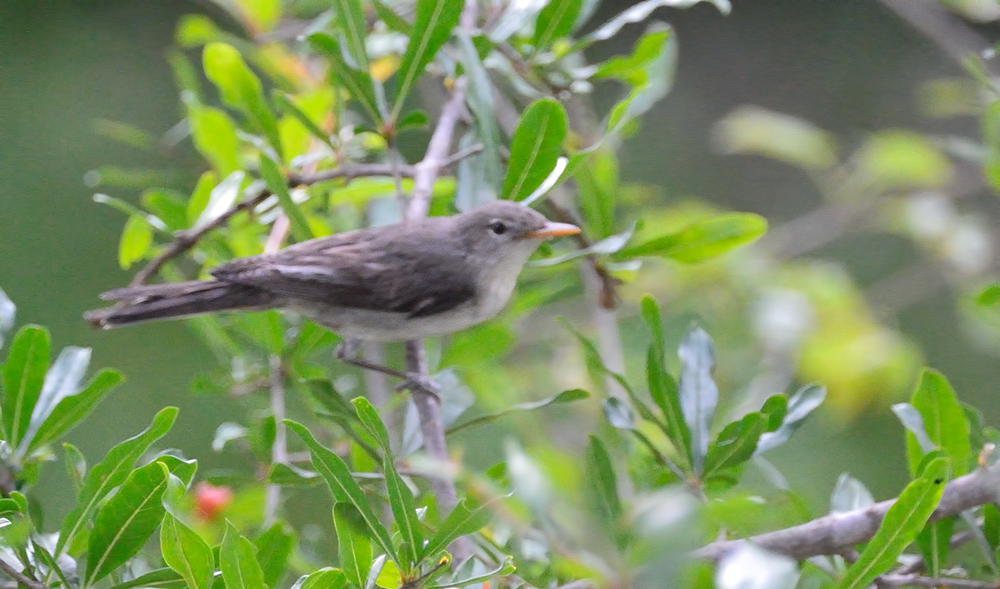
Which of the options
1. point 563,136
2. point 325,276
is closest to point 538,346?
point 325,276

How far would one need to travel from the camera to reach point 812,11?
5738mm

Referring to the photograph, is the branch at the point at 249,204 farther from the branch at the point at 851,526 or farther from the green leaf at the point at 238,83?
the branch at the point at 851,526

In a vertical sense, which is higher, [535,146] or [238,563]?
[535,146]

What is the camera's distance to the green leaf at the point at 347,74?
1.67m

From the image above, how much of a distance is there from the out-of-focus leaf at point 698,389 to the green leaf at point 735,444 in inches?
1.0

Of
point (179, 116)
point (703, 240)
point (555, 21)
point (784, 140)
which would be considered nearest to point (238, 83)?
point (555, 21)

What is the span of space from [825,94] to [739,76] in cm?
56

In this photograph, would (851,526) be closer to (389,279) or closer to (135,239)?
(389,279)

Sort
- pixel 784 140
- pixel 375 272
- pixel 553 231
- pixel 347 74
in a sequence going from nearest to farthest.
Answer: pixel 347 74, pixel 553 231, pixel 375 272, pixel 784 140

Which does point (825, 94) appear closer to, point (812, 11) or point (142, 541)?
point (812, 11)

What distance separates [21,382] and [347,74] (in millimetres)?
778

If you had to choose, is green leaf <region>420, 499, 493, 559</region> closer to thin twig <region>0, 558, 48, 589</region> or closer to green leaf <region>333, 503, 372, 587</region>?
green leaf <region>333, 503, 372, 587</region>

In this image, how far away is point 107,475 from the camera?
1166 millimetres

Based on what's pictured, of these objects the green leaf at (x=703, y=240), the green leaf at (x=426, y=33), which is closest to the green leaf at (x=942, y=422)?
the green leaf at (x=703, y=240)
